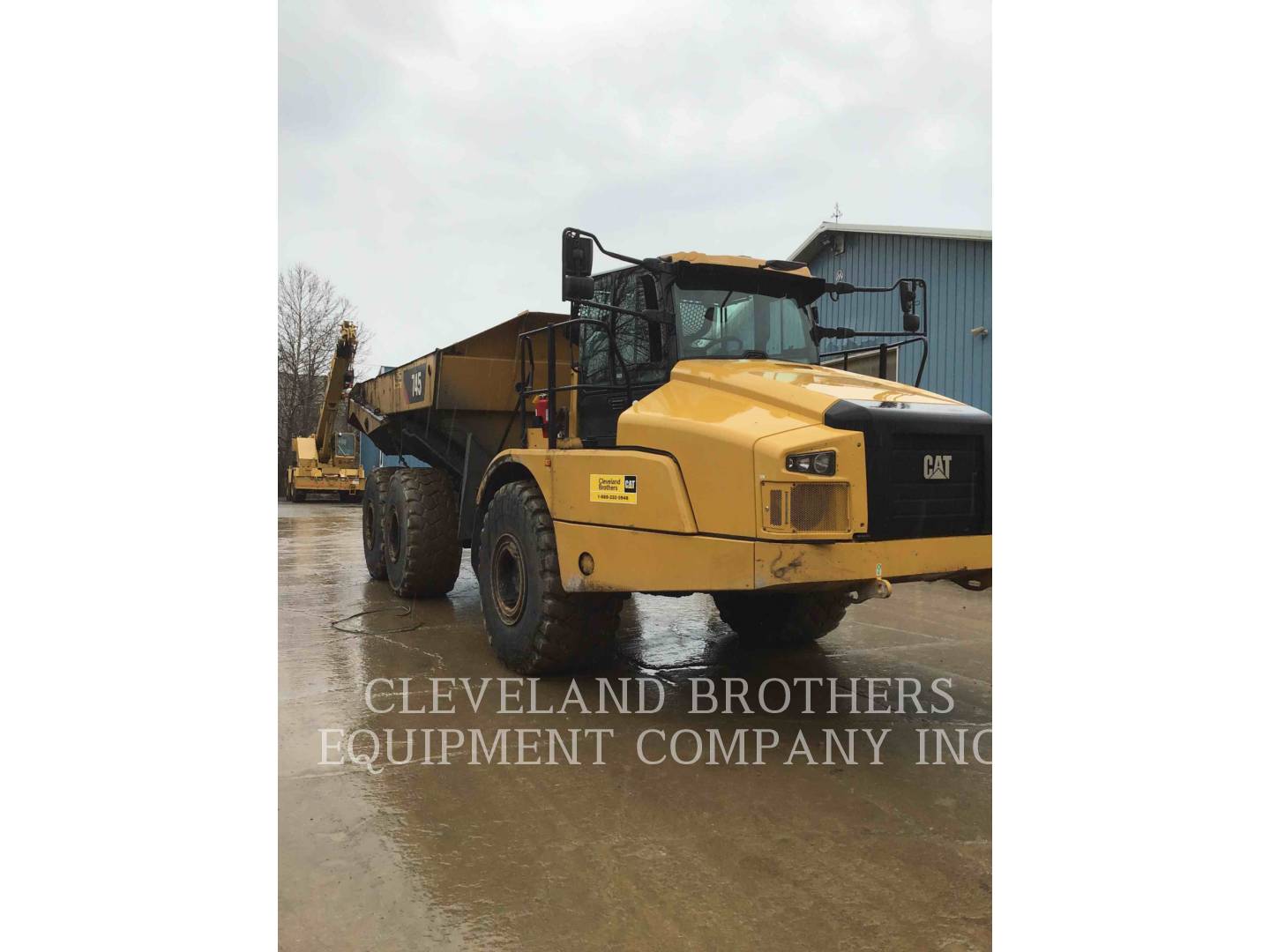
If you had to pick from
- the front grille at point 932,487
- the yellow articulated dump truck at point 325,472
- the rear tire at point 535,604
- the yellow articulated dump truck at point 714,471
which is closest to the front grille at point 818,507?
the yellow articulated dump truck at point 714,471

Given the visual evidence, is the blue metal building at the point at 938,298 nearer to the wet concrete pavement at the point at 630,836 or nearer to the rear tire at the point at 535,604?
the rear tire at the point at 535,604

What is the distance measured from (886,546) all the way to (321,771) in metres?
2.62

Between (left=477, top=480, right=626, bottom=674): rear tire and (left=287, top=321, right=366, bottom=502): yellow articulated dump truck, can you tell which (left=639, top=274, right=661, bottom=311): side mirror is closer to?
(left=477, top=480, right=626, bottom=674): rear tire

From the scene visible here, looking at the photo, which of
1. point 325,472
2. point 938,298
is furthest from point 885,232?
point 325,472

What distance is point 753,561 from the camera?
3.82 metres

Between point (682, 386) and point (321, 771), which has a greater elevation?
point (682, 386)

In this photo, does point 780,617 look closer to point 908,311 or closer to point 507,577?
point 507,577

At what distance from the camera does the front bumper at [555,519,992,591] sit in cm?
381

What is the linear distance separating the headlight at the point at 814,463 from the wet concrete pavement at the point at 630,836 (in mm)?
1319

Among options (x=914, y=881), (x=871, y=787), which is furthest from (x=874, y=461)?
(x=914, y=881)

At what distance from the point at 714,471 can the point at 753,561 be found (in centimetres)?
45

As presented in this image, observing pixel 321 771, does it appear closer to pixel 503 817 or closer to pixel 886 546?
pixel 503 817

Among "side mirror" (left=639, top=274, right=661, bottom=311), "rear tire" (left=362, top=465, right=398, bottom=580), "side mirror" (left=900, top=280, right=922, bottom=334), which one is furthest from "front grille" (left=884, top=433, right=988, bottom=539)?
"rear tire" (left=362, top=465, right=398, bottom=580)

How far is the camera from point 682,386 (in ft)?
15.3
